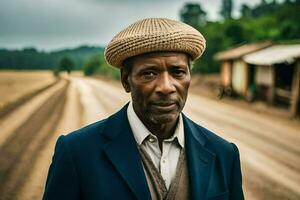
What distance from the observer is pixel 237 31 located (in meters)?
40.3

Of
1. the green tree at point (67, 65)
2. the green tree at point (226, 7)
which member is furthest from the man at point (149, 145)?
the green tree at point (226, 7)

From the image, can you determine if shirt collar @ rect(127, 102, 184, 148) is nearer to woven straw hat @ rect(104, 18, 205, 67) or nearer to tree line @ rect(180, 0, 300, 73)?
woven straw hat @ rect(104, 18, 205, 67)

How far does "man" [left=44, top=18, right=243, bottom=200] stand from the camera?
1957 mm

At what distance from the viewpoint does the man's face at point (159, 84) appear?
2037 millimetres

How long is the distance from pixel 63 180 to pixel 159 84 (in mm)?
729

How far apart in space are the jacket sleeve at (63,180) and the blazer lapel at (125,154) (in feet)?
0.70

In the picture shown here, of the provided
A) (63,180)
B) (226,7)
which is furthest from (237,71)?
(226,7)

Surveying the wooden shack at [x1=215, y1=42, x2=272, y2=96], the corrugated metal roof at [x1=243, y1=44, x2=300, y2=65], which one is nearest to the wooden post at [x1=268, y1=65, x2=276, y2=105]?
the corrugated metal roof at [x1=243, y1=44, x2=300, y2=65]

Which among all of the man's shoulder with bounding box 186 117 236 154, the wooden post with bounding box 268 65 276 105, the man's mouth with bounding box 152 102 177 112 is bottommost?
the wooden post with bounding box 268 65 276 105

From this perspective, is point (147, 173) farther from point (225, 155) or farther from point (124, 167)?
point (225, 155)

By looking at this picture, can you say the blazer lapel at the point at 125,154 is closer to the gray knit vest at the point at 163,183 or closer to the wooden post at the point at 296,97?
the gray knit vest at the point at 163,183

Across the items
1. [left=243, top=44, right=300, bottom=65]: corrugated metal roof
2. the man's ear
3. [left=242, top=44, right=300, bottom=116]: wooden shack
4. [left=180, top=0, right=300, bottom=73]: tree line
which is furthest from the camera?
[left=180, top=0, right=300, bottom=73]: tree line

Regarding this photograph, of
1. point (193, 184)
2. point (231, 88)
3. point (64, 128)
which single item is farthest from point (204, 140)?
point (231, 88)

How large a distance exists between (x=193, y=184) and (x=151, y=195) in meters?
0.24
